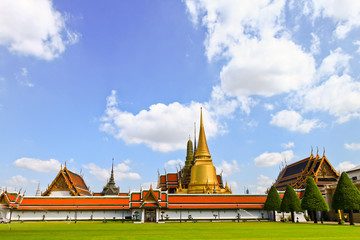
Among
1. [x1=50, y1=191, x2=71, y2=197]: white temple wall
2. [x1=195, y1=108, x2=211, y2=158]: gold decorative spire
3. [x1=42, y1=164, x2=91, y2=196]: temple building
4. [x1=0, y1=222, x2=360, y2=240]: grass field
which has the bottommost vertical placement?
[x1=0, y1=222, x2=360, y2=240]: grass field

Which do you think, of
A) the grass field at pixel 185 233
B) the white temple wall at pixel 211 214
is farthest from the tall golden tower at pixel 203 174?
the grass field at pixel 185 233

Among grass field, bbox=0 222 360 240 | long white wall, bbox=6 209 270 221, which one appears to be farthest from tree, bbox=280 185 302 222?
grass field, bbox=0 222 360 240

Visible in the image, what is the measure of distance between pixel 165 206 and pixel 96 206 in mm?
11996

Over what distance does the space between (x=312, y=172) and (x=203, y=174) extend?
Result: 23726 millimetres

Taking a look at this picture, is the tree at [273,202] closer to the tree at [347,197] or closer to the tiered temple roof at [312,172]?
the tree at [347,197]

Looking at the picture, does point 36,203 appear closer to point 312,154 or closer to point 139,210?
point 139,210

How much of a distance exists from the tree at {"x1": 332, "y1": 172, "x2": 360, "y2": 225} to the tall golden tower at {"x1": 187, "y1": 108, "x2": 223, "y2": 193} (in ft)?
106

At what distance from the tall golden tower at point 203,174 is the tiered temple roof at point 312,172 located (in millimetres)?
16648

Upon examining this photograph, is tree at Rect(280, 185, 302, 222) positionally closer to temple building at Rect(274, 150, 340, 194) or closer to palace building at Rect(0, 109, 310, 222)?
palace building at Rect(0, 109, 310, 222)

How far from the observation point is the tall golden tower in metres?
67.9

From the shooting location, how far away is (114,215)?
5112cm

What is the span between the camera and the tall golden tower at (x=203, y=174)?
67.9 meters

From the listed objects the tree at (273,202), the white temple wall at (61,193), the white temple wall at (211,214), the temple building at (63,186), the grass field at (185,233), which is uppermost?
the temple building at (63,186)

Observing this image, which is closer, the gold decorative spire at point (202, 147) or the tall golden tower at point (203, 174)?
the tall golden tower at point (203, 174)
